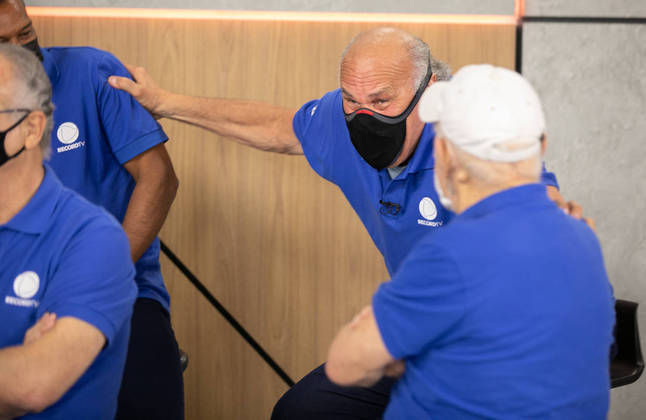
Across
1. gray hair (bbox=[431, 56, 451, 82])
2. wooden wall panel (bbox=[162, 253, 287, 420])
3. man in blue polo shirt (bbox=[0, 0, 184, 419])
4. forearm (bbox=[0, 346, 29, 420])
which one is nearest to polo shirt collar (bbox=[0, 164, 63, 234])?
forearm (bbox=[0, 346, 29, 420])

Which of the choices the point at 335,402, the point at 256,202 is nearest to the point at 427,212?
the point at 335,402

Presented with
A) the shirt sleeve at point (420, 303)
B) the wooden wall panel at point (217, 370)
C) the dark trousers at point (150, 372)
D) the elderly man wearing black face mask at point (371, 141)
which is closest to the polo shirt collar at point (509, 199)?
the shirt sleeve at point (420, 303)

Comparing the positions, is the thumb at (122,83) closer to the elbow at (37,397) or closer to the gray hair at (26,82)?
the gray hair at (26,82)

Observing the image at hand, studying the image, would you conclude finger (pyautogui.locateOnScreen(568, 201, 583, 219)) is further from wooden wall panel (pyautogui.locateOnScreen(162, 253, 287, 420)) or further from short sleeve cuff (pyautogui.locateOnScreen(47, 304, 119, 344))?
wooden wall panel (pyautogui.locateOnScreen(162, 253, 287, 420))

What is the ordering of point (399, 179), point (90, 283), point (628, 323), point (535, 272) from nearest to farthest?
point (535, 272)
point (90, 283)
point (399, 179)
point (628, 323)

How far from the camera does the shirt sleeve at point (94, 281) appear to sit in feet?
4.40

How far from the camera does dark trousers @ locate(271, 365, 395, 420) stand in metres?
1.95

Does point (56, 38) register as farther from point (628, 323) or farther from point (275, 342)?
point (628, 323)

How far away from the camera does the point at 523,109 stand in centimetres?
122

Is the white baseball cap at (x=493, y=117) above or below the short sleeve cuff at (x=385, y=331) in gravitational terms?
above

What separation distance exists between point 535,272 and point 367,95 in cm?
84

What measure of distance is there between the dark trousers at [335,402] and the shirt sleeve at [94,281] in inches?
28.2

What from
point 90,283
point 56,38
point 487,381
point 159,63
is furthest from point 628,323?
point 56,38

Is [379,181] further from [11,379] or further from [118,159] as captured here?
[11,379]
